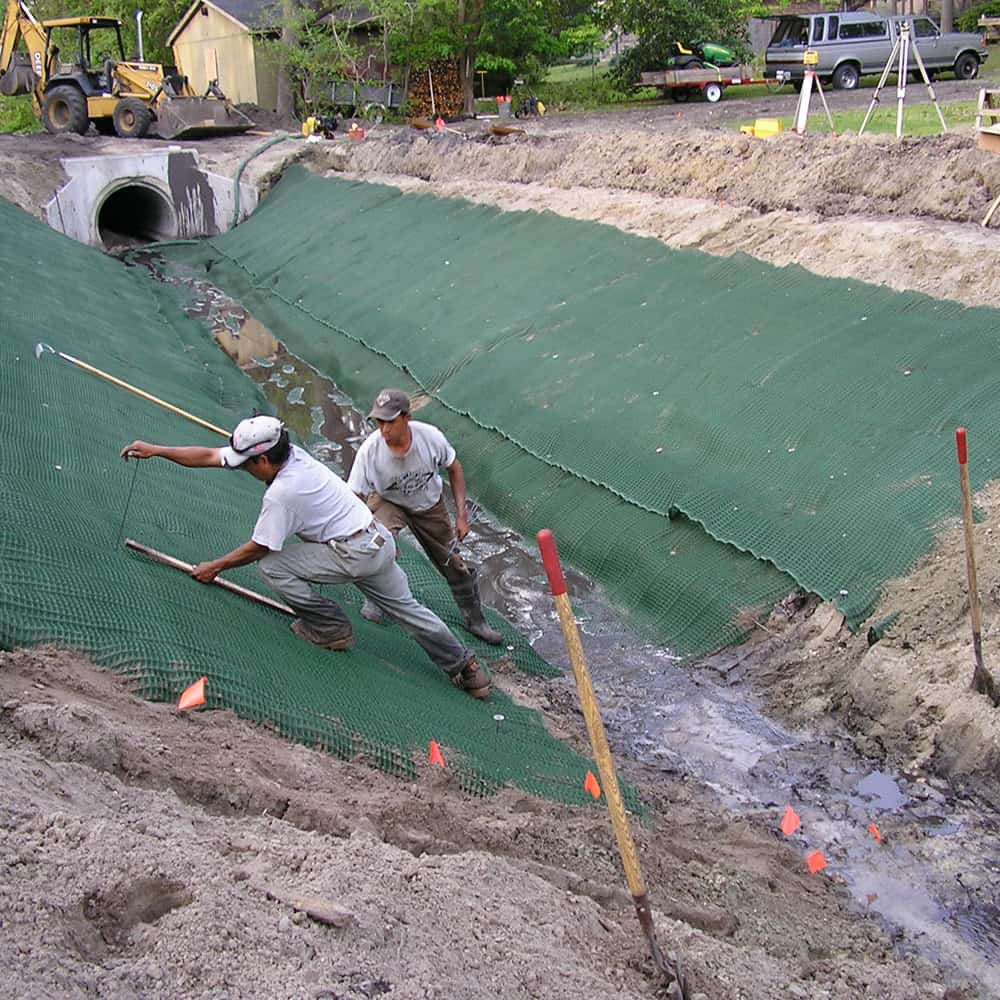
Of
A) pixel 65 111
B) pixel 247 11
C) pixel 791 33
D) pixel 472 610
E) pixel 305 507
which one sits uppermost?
pixel 247 11

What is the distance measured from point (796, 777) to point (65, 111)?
87.6 ft

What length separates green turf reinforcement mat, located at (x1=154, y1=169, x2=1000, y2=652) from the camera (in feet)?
26.8

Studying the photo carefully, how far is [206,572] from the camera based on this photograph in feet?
20.2

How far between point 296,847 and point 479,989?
0.93 metres

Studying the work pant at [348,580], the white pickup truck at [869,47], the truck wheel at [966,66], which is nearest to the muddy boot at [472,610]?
the work pant at [348,580]

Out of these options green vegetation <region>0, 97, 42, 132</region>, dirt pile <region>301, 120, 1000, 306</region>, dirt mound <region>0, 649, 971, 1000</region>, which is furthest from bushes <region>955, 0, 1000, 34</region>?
dirt mound <region>0, 649, 971, 1000</region>

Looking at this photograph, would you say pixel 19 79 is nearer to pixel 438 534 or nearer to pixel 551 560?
pixel 438 534

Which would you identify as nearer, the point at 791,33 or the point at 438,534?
the point at 438,534

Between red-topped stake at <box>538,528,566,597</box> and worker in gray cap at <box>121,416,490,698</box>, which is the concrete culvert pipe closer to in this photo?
worker in gray cap at <box>121,416,490,698</box>

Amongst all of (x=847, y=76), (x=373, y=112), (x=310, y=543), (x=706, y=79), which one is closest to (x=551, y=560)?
(x=310, y=543)

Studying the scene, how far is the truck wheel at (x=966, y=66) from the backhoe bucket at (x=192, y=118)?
18785 millimetres

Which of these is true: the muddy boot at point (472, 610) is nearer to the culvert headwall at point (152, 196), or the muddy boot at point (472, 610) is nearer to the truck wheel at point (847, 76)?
the culvert headwall at point (152, 196)

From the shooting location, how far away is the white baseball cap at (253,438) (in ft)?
18.5

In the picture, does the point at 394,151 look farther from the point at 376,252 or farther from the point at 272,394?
the point at 272,394
